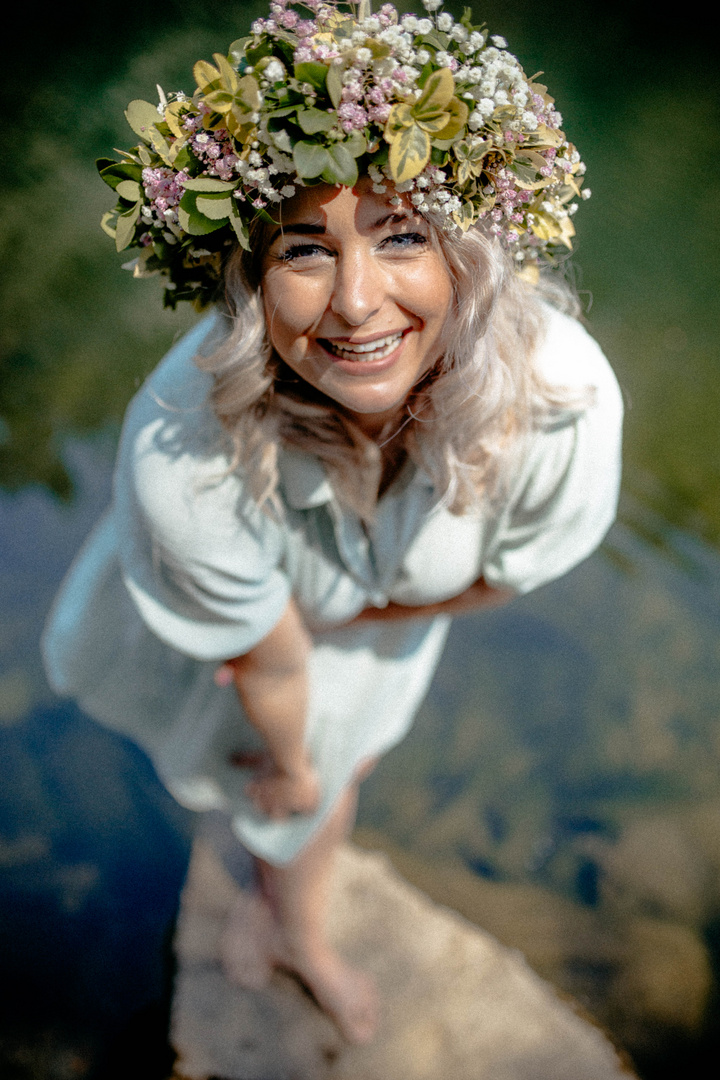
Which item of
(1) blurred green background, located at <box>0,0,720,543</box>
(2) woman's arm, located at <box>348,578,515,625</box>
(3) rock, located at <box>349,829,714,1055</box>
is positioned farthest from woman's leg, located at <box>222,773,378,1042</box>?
(1) blurred green background, located at <box>0,0,720,543</box>

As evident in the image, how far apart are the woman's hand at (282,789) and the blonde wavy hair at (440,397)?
1.31 ft

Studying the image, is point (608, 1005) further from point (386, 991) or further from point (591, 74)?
point (591, 74)

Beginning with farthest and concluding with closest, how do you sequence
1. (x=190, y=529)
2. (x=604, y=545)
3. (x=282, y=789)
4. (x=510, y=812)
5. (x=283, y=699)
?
1. (x=604, y=545)
2. (x=510, y=812)
3. (x=282, y=789)
4. (x=283, y=699)
5. (x=190, y=529)

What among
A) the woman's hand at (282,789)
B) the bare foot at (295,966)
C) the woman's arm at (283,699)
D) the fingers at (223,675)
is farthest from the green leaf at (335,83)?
Answer: the bare foot at (295,966)

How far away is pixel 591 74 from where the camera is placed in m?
2.41

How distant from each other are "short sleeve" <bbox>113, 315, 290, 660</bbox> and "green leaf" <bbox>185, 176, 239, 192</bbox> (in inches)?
7.5

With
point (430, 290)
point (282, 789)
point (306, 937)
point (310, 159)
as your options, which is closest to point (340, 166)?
point (310, 159)

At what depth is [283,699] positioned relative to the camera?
0.98 meters

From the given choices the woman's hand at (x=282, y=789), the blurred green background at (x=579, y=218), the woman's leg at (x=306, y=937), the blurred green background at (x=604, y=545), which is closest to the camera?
the woman's hand at (x=282, y=789)

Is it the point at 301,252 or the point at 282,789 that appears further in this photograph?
the point at 282,789

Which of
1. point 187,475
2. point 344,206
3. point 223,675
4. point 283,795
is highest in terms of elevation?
point 344,206

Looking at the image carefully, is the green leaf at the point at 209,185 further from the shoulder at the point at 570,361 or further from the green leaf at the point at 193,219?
the shoulder at the point at 570,361

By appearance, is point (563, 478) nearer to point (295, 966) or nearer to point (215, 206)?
point (215, 206)

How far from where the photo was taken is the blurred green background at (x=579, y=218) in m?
2.14
